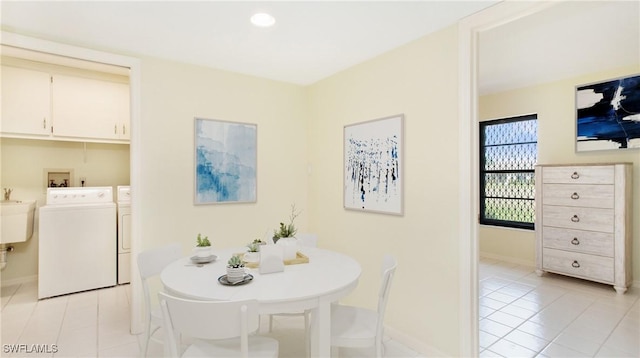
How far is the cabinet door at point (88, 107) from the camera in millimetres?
3502

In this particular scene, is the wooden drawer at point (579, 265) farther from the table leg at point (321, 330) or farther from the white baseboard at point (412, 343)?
the table leg at point (321, 330)

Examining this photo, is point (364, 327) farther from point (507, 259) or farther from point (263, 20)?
point (507, 259)

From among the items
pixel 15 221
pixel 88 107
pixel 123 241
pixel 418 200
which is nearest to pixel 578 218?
pixel 418 200

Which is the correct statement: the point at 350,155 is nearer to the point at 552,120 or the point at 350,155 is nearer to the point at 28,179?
the point at 552,120

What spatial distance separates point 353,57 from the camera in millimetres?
2838

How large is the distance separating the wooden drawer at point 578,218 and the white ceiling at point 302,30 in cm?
173

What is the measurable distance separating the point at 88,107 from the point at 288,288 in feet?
11.7

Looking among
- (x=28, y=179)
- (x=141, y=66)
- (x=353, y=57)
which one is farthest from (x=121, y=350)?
(x=353, y=57)

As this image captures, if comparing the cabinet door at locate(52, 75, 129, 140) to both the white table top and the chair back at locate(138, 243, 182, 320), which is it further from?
the white table top

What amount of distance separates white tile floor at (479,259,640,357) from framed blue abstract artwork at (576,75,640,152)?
1711mm

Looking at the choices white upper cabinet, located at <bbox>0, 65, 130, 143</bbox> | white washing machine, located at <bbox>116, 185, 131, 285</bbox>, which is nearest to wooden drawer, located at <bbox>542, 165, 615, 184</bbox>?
white washing machine, located at <bbox>116, 185, 131, 285</bbox>

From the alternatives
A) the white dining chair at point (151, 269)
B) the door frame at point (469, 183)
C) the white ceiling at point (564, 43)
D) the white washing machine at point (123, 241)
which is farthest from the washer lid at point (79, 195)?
the white ceiling at point (564, 43)

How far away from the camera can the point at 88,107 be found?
12.0 feet

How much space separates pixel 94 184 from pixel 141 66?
6.84 ft
